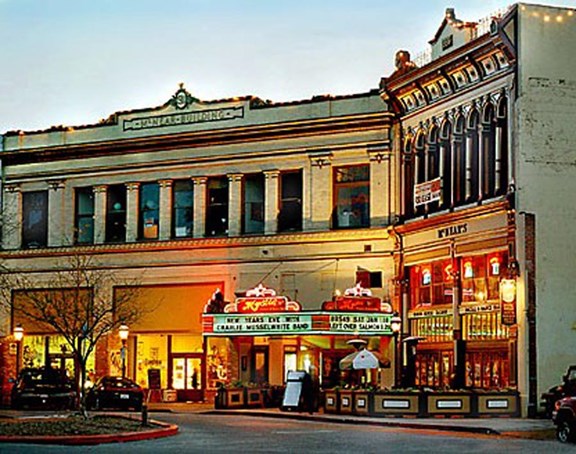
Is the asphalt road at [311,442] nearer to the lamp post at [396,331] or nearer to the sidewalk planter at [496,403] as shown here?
the sidewalk planter at [496,403]

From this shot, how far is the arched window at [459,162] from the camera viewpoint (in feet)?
143

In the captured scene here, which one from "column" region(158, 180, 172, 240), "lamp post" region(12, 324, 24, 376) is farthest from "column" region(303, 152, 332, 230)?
"lamp post" region(12, 324, 24, 376)

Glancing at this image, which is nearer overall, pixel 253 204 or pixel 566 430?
pixel 566 430

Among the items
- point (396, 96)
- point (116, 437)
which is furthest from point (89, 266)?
point (116, 437)

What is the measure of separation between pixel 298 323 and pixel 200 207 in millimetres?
9053

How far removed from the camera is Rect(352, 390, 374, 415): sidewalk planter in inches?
1581

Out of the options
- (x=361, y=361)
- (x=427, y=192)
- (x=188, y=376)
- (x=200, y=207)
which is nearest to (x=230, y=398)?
(x=361, y=361)

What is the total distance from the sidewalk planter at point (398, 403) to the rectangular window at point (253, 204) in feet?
44.9

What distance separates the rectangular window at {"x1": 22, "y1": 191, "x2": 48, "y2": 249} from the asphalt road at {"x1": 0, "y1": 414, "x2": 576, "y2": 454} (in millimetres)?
22710

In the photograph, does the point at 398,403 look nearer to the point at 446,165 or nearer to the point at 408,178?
the point at 446,165

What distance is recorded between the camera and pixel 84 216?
55.8m

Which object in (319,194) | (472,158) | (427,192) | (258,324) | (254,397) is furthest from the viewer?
(319,194)

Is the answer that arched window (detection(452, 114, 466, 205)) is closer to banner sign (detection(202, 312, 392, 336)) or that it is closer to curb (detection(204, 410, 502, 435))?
banner sign (detection(202, 312, 392, 336))

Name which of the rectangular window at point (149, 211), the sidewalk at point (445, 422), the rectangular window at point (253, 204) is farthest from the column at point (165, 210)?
the sidewalk at point (445, 422)
